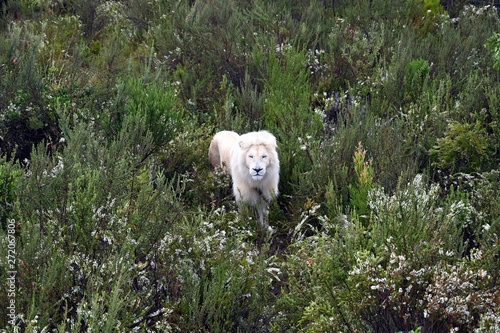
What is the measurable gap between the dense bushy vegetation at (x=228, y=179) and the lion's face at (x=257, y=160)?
1.37 ft

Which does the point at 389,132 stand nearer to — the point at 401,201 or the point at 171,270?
the point at 401,201

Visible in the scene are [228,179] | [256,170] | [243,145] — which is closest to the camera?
[256,170]

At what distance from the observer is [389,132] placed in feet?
15.3

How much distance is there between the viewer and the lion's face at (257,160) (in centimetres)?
439

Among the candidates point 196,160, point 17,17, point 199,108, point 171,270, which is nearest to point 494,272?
point 171,270

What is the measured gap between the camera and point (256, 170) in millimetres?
4391

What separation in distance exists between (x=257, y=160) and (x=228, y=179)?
0.95 metres

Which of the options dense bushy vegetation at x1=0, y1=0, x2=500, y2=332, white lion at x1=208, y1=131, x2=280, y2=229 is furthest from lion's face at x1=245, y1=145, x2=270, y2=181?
dense bushy vegetation at x1=0, y1=0, x2=500, y2=332

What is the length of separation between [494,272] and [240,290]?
5.00 feet

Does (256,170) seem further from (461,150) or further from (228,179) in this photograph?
(461,150)

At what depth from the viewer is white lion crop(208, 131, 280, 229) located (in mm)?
4469

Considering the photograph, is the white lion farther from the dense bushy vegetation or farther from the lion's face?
the dense bushy vegetation

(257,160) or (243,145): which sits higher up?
(243,145)

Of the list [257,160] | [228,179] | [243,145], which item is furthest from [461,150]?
[228,179]
